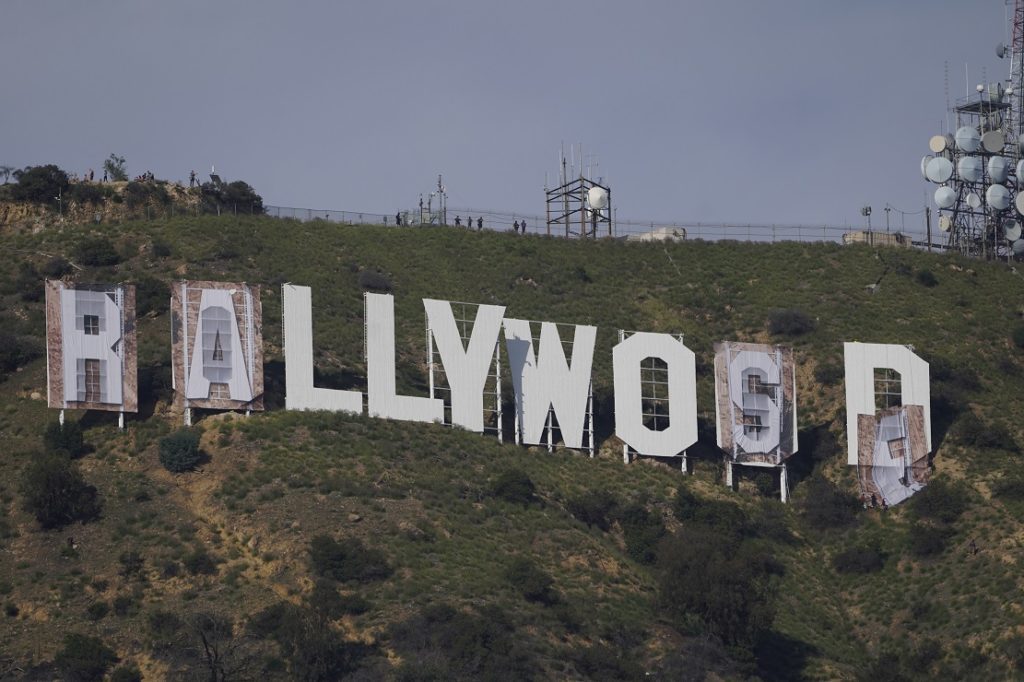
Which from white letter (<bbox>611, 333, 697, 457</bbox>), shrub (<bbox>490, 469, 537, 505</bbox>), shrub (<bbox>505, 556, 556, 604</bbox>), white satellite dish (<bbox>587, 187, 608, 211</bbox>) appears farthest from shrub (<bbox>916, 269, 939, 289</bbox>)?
shrub (<bbox>505, 556, 556, 604</bbox>)

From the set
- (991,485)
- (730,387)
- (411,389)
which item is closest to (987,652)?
(991,485)

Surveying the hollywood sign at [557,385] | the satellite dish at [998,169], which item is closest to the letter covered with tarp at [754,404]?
the hollywood sign at [557,385]

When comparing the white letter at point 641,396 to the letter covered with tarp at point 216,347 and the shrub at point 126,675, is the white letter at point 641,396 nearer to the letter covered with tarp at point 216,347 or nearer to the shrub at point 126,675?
the letter covered with tarp at point 216,347

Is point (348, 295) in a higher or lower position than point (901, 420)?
higher

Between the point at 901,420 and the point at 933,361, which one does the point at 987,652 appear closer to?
the point at 901,420

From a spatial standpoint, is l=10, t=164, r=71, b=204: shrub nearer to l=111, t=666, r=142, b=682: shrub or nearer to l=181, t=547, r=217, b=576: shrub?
l=181, t=547, r=217, b=576: shrub
